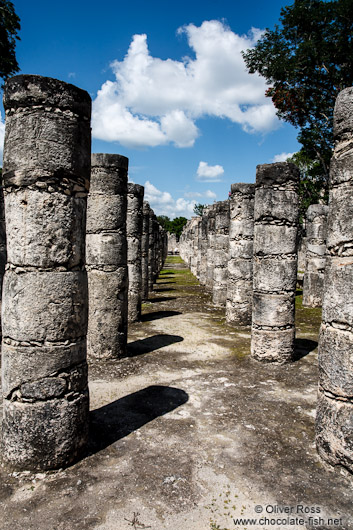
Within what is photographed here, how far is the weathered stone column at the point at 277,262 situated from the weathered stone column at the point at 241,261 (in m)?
2.93

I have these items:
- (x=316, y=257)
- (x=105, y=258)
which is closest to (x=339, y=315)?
(x=105, y=258)

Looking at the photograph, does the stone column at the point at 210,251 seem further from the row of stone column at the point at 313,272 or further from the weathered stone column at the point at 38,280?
the weathered stone column at the point at 38,280

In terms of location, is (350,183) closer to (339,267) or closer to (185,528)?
(339,267)

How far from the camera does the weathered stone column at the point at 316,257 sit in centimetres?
1423

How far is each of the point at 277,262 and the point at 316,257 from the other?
7.23 metres

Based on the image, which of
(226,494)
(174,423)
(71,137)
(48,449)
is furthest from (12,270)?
(226,494)

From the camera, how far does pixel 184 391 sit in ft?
20.4

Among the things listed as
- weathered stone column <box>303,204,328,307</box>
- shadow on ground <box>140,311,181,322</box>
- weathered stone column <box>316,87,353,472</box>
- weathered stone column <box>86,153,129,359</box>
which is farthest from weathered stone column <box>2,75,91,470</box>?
weathered stone column <box>303,204,328,307</box>

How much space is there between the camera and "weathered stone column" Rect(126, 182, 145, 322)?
11.2 meters

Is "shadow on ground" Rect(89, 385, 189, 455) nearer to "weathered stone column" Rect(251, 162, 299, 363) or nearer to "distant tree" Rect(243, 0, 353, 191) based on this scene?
"weathered stone column" Rect(251, 162, 299, 363)

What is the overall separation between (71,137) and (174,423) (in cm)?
386

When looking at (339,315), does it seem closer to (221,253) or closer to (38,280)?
(38,280)

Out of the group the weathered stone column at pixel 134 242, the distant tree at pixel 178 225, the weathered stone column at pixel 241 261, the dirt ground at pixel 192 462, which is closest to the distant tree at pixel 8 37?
the weathered stone column at pixel 134 242

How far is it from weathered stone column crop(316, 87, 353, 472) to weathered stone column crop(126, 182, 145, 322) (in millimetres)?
7371
